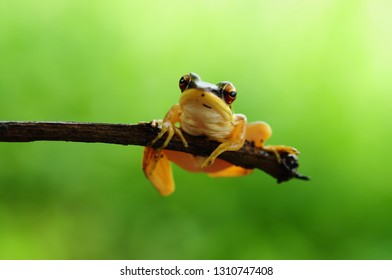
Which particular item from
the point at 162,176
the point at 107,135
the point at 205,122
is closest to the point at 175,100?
the point at 162,176

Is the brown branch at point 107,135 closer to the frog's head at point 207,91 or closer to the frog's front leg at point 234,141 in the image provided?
the frog's front leg at point 234,141

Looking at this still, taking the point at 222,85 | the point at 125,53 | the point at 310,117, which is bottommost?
the point at 222,85

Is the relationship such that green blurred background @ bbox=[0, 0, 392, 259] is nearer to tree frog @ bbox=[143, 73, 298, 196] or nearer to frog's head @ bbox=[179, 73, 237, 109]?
tree frog @ bbox=[143, 73, 298, 196]

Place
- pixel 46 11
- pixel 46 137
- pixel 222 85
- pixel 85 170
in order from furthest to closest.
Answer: pixel 46 11 → pixel 85 170 → pixel 222 85 → pixel 46 137

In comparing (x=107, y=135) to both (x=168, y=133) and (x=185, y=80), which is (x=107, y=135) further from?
(x=185, y=80)

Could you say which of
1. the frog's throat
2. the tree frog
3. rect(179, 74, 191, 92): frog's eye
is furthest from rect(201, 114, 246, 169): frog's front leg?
rect(179, 74, 191, 92): frog's eye
